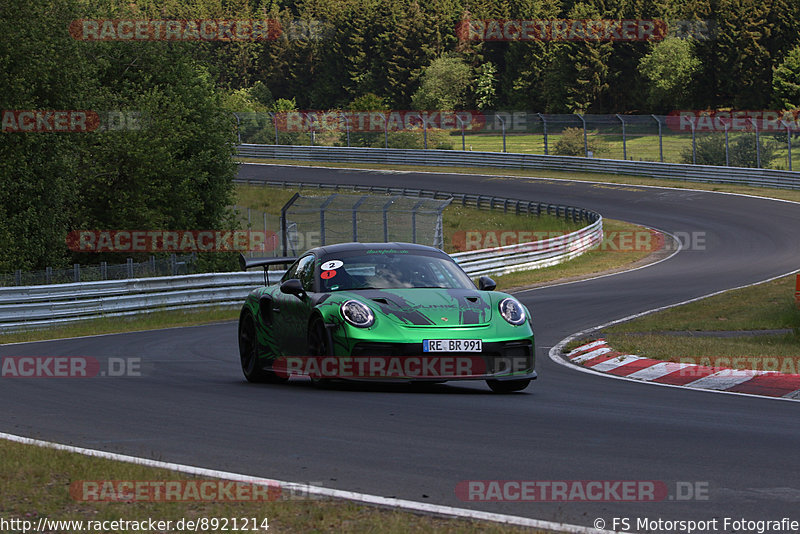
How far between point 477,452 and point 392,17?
116m

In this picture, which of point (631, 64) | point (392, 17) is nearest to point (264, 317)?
point (631, 64)

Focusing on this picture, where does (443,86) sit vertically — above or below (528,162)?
above

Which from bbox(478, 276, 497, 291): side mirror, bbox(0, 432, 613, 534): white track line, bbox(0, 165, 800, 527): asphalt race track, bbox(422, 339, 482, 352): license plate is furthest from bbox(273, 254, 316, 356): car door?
bbox(0, 432, 613, 534): white track line

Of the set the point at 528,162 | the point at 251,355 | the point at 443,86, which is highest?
the point at 443,86

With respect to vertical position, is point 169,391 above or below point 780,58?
below

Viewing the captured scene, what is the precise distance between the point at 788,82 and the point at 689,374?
240 feet

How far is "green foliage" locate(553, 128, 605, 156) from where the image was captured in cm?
6184

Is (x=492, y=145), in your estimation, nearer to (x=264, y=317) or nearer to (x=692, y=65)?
(x=692, y=65)

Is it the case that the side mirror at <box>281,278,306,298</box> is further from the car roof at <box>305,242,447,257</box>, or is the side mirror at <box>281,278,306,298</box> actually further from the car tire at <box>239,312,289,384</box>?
the car tire at <box>239,312,289,384</box>

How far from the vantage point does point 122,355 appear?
14953 millimetres

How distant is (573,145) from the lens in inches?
2480

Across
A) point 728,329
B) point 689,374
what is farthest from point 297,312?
point 728,329

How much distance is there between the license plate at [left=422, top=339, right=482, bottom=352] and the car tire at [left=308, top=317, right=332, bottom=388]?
0.94 metres

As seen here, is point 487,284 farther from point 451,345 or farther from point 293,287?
point 293,287
